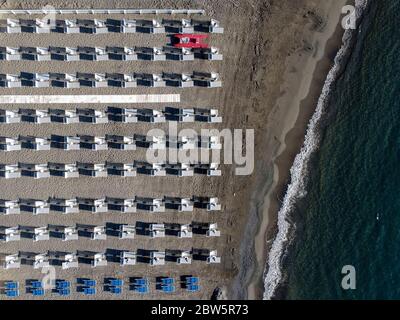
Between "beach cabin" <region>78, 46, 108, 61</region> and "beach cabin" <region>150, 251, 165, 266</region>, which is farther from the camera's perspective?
"beach cabin" <region>150, 251, 165, 266</region>


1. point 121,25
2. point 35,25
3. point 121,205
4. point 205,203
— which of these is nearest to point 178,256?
point 205,203

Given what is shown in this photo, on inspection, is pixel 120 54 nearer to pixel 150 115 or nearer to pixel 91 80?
pixel 91 80

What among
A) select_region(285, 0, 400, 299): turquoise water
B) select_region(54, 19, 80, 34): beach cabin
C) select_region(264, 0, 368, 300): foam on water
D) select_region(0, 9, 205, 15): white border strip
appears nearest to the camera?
select_region(0, 9, 205, 15): white border strip

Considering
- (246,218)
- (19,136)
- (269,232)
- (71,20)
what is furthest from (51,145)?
(269,232)

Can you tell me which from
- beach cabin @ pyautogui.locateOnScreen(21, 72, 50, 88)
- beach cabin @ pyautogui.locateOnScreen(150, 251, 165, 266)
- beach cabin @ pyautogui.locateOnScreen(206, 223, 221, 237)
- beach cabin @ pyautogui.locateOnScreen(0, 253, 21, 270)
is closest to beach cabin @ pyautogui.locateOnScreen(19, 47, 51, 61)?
beach cabin @ pyautogui.locateOnScreen(21, 72, 50, 88)

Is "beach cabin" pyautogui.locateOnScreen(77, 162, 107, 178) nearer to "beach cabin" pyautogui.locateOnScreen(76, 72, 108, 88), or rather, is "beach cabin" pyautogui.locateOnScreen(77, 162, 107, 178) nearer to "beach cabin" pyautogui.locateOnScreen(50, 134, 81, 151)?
"beach cabin" pyautogui.locateOnScreen(50, 134, 81, 151)

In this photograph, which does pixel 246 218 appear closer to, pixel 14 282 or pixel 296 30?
pixel 296 30

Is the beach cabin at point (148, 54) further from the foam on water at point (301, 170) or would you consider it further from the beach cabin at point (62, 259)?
the beach cabin at point (62, 259)
